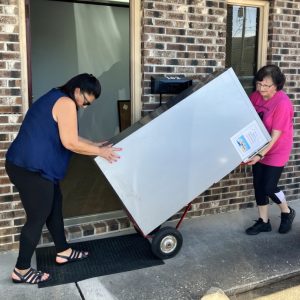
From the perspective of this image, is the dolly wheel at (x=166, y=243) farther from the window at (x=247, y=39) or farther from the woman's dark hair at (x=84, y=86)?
the window at (x=247, y=39)

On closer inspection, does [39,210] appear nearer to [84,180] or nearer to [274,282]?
[274,282]

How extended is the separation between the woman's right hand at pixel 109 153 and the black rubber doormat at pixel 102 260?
960 mm

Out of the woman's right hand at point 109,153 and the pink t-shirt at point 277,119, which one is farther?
the pink t-shirt at point 277,119

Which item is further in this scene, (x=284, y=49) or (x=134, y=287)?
(x=284, y=49)

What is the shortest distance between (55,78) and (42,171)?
537 cm

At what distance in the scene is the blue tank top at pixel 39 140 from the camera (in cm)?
317

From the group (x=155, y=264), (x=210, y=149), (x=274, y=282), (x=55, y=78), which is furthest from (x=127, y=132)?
(x=55, y=78)

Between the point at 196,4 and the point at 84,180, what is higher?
the point at 196,4

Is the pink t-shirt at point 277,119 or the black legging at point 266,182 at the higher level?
the pink t-shirt at point 277,119

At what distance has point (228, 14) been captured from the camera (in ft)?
15.8

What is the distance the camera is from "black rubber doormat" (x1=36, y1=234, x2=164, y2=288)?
3.53m

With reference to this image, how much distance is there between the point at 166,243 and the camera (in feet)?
12.3

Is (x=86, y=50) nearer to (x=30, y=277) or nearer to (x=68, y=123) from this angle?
(x=68, y=123)

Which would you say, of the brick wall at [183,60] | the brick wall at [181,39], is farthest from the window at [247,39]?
the brick wall at [181,39]
